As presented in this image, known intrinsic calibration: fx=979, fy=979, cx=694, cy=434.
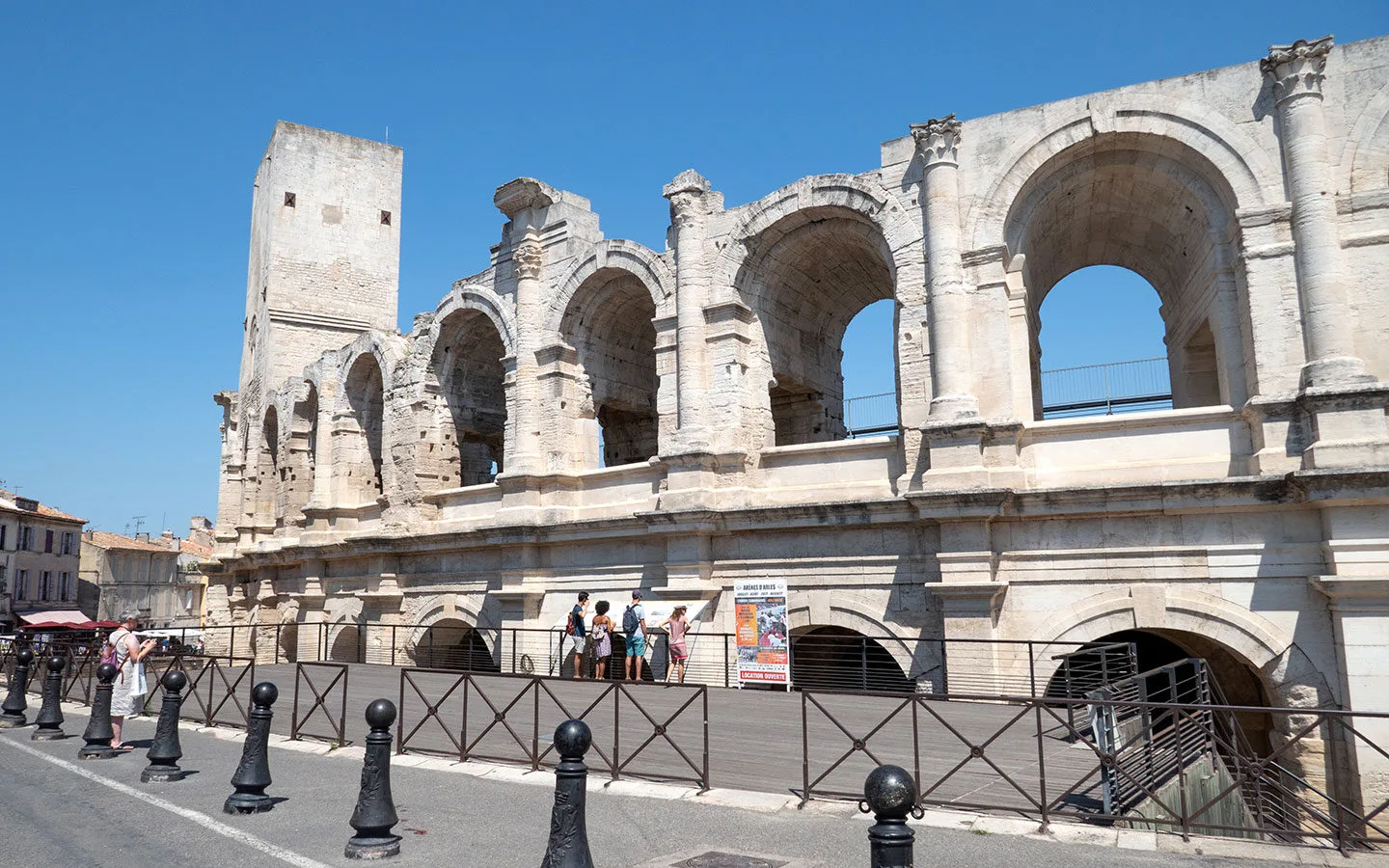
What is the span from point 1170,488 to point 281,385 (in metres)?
22.0

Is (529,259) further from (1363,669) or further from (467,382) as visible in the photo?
(1363,669)

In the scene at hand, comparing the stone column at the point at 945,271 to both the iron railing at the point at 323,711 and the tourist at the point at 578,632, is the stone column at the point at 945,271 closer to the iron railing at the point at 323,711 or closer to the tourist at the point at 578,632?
the tourist at the point at 578,632

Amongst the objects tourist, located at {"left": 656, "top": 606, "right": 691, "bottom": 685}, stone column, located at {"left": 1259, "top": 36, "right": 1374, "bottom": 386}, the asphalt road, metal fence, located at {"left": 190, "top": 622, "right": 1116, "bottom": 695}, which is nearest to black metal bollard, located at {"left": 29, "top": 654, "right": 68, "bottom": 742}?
the asphalt road

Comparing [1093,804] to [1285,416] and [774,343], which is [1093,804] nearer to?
[1285,416]

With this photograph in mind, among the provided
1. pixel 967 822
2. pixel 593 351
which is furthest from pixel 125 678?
pixel 593 351

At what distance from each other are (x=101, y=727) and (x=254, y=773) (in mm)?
3660

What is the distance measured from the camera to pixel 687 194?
50.6ft

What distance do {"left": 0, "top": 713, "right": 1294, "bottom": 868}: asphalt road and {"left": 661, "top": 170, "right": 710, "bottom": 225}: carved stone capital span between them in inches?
381

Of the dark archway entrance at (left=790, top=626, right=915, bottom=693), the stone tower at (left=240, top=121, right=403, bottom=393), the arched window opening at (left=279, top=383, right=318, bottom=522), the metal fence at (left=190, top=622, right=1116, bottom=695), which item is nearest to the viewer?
the metal fence at (left=190, top=622, right=1116, bottom=695)

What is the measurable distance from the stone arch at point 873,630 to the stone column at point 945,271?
290cm

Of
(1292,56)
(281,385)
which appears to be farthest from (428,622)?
(1292,56)

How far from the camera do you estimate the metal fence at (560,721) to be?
26.0 feet

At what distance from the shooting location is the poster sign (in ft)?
42.7

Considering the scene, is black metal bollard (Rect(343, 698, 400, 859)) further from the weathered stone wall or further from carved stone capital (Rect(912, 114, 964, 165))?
carved stone capital (Rect(912, 114, 964, 165))
